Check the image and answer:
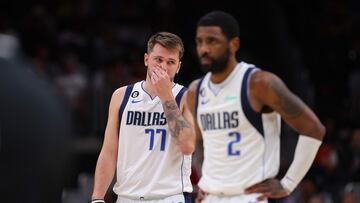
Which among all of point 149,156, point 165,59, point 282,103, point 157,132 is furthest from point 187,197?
point 282,103

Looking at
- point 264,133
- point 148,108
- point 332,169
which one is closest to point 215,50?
point 264,133

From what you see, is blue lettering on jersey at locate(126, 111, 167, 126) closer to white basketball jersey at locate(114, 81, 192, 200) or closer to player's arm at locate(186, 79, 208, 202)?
white basketball jersey at locate(114, 81, 192, 200)

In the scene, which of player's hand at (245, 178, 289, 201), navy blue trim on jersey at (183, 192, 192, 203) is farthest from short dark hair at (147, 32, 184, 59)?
player's hand at (245, 178, 289, 201)

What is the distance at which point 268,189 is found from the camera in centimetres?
688

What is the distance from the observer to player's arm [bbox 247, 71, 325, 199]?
22.5 feet

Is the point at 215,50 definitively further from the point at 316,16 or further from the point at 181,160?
the point at 316,16

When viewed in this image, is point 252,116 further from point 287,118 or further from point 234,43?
point 234,43

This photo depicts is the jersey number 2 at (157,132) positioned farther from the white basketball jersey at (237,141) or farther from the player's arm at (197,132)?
the player's arm at (197,132)

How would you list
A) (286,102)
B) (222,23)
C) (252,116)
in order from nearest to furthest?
(286,102)
(252,116)
(222,23)

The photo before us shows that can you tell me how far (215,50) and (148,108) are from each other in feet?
4.35

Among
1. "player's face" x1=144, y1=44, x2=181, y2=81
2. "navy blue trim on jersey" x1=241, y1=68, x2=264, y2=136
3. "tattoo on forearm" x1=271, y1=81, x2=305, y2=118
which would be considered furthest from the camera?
"navy blue trim on jersey" x1=241, y1=68, x2=264, y2=136

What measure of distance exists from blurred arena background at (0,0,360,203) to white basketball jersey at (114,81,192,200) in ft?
13.2

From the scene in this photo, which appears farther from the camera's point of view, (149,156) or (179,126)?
(149,156)

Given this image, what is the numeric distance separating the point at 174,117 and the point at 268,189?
4.91 feet
